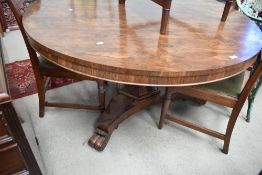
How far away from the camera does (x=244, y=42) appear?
1.07 m

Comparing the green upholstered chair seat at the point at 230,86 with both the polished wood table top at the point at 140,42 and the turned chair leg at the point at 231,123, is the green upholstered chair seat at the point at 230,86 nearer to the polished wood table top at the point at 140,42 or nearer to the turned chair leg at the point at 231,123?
the turned chair leg at the point at 231,123

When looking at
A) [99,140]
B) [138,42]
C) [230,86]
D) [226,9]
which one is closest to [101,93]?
[99,140]

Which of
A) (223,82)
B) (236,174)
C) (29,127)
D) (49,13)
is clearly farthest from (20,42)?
(236,174)

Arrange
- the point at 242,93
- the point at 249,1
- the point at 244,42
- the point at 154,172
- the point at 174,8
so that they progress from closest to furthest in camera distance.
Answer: the point at 244,42, the point at 242,93, the point at 154,172, the point at 174,8, the point at 249,1

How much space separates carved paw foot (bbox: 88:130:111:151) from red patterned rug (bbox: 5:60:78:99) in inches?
31.1

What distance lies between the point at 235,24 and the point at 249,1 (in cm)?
100

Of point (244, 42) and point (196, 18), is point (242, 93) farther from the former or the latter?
point (196, 18)

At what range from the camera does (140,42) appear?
1.00 metres

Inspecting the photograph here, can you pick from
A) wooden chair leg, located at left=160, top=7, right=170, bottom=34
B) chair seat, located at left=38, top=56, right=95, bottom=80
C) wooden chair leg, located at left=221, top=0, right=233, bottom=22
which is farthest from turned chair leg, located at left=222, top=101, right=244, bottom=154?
chair seat, located at left=38, top=56, right=95, bottom=80

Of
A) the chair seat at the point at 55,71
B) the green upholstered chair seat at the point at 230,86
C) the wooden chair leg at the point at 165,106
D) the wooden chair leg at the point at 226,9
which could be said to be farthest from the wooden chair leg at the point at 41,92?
the wooden chair leg at the point at 226,9

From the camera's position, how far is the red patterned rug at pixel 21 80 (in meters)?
1.99

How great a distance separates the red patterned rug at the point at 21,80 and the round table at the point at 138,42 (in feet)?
2.71

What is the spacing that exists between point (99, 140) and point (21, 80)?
1150mm

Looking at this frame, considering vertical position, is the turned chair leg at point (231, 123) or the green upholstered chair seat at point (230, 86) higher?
the green upholstered chair seat at point (230, 86)
